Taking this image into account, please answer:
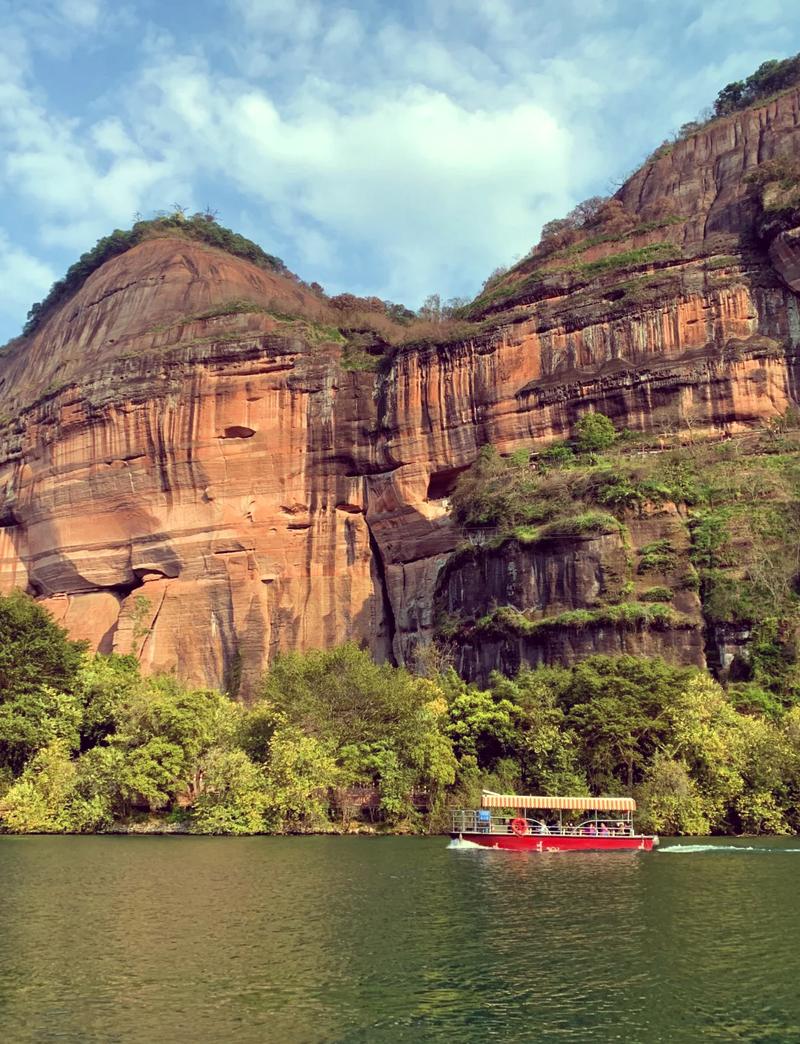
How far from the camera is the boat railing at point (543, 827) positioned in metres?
30.4

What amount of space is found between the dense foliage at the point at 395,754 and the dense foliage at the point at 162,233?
54752mm

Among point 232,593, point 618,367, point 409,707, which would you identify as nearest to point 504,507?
point 618,367

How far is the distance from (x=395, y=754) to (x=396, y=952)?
66.6 ft

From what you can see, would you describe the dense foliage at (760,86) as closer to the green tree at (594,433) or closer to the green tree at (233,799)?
the green tree at (594,433)

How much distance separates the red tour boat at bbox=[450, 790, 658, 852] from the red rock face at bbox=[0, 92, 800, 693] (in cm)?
2243

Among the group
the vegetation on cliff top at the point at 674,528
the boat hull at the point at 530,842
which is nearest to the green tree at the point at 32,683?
the boat hull at the point at 530,842

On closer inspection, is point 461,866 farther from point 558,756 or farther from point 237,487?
point 237,487

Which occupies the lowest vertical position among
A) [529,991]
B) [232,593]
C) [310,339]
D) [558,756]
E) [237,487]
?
[529,991]

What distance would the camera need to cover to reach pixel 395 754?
34719mm

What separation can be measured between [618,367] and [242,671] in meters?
28.4

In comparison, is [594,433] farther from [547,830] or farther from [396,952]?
[396,952]

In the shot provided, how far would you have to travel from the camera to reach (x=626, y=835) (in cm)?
3009

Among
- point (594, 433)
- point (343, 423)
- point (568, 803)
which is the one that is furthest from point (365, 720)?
point (343, 423)

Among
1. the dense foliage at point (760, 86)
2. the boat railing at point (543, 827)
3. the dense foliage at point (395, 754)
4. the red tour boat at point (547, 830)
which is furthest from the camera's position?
the dense foliage at point (760, 86)
